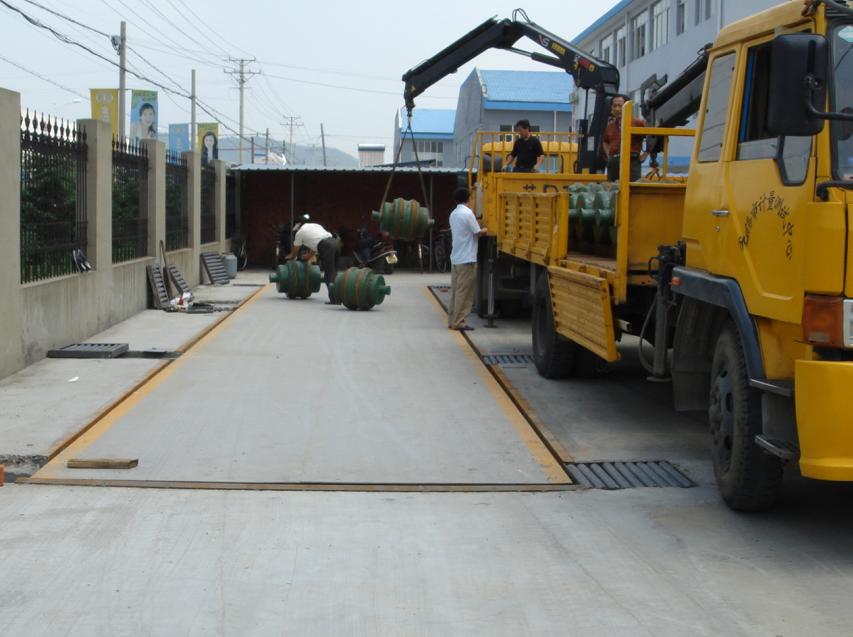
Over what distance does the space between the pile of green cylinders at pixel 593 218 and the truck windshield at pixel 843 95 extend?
16.1ft

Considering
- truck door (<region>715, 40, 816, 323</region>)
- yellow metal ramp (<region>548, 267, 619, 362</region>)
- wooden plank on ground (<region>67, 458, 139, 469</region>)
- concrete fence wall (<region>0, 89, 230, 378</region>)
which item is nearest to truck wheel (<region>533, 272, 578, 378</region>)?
yellow metal ramp (<region>548, 267, 619, 362</region>)

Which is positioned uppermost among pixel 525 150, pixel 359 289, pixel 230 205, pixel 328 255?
pixel 525 150

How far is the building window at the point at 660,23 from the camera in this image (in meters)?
37.1

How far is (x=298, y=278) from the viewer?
21922mm

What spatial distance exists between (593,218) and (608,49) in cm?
3580

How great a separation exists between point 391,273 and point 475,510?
24.2 metres

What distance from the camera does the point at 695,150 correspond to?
8.02m

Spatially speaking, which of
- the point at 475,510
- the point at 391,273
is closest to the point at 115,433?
the point at 475,510

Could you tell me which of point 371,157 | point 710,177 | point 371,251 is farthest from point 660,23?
point 371,157

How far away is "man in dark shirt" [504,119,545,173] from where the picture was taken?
1725cm

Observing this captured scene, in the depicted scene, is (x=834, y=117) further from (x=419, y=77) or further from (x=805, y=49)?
(x=419, y=77)

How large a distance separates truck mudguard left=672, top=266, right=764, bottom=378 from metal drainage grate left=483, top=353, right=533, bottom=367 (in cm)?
581

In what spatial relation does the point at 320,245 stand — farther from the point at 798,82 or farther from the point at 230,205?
the point at 798,82

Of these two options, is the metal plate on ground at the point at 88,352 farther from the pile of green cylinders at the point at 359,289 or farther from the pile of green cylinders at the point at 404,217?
the pile of green cylinders at the point at 404,217
